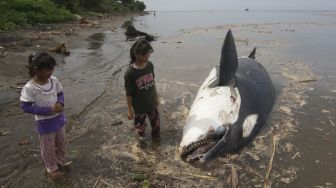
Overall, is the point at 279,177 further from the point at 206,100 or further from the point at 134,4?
the point at 134,4

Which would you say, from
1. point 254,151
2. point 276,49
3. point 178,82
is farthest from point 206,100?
point 276,49

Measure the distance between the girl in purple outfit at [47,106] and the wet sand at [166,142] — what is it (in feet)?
0.99

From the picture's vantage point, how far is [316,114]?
8.17 metres

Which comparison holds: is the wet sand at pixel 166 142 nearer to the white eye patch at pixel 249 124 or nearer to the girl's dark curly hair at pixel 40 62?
the white eye patch at pixel 249 124

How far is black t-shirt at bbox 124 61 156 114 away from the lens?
5.90m

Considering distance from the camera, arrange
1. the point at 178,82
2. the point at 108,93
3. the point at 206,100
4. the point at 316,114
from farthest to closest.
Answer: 1. the point at 178,82
2. the point at 108,93
3. the point at 316,114
4. the point at 206,100

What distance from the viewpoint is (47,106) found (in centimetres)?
494

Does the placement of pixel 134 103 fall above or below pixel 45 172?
above

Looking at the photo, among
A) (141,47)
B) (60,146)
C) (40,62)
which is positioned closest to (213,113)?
(141,47)

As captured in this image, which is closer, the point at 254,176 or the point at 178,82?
the point at 254,176

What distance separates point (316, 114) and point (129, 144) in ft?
14.0

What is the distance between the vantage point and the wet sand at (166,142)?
534 centimetres

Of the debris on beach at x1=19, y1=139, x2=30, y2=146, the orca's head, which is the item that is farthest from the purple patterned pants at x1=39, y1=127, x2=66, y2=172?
the orca's head

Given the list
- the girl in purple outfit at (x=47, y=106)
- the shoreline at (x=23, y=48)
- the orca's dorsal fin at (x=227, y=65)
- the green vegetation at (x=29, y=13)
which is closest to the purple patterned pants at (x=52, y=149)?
the girl in purple outfit at (x=47, y=106)
